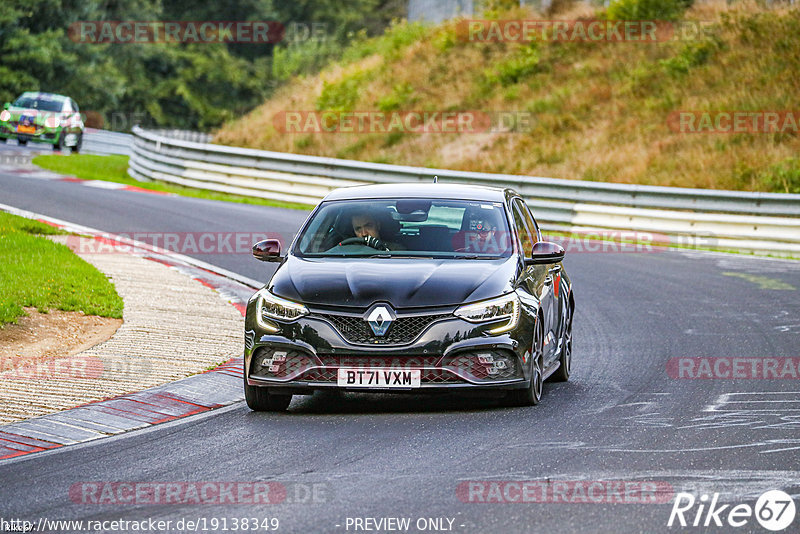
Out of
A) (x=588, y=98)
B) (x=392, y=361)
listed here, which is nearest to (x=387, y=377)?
(x=392, y=361)

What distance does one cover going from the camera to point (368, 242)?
10016 millimetres

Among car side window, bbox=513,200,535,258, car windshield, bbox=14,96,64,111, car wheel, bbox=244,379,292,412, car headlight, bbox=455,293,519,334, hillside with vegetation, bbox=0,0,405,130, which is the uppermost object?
hillside with vegetation, bbox=0,0,405,130

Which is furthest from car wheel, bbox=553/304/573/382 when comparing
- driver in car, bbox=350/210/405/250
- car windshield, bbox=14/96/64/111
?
car windshield, bbox=14/96/64/111

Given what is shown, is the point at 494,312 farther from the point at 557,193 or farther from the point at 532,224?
the point at 557,193

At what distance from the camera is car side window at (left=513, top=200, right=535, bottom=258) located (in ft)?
34.0

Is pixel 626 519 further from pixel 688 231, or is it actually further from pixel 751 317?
pixel 688 231

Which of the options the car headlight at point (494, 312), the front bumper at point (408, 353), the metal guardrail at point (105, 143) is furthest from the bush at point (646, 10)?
the front bumper at point (408, 353)

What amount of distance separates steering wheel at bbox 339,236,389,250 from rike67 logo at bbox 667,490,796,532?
401 centimetres

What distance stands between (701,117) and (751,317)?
55.1 ft

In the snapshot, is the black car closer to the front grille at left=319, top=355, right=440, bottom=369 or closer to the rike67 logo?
the front grille at left=319, top=355, right=440, bottom=369

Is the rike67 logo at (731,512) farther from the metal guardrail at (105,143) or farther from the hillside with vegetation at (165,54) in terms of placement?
the hillside with vegetation at (165,54)

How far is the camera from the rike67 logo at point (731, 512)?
6.02 metres

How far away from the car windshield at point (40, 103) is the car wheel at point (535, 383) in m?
32.4

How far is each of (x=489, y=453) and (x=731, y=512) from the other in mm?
1799
